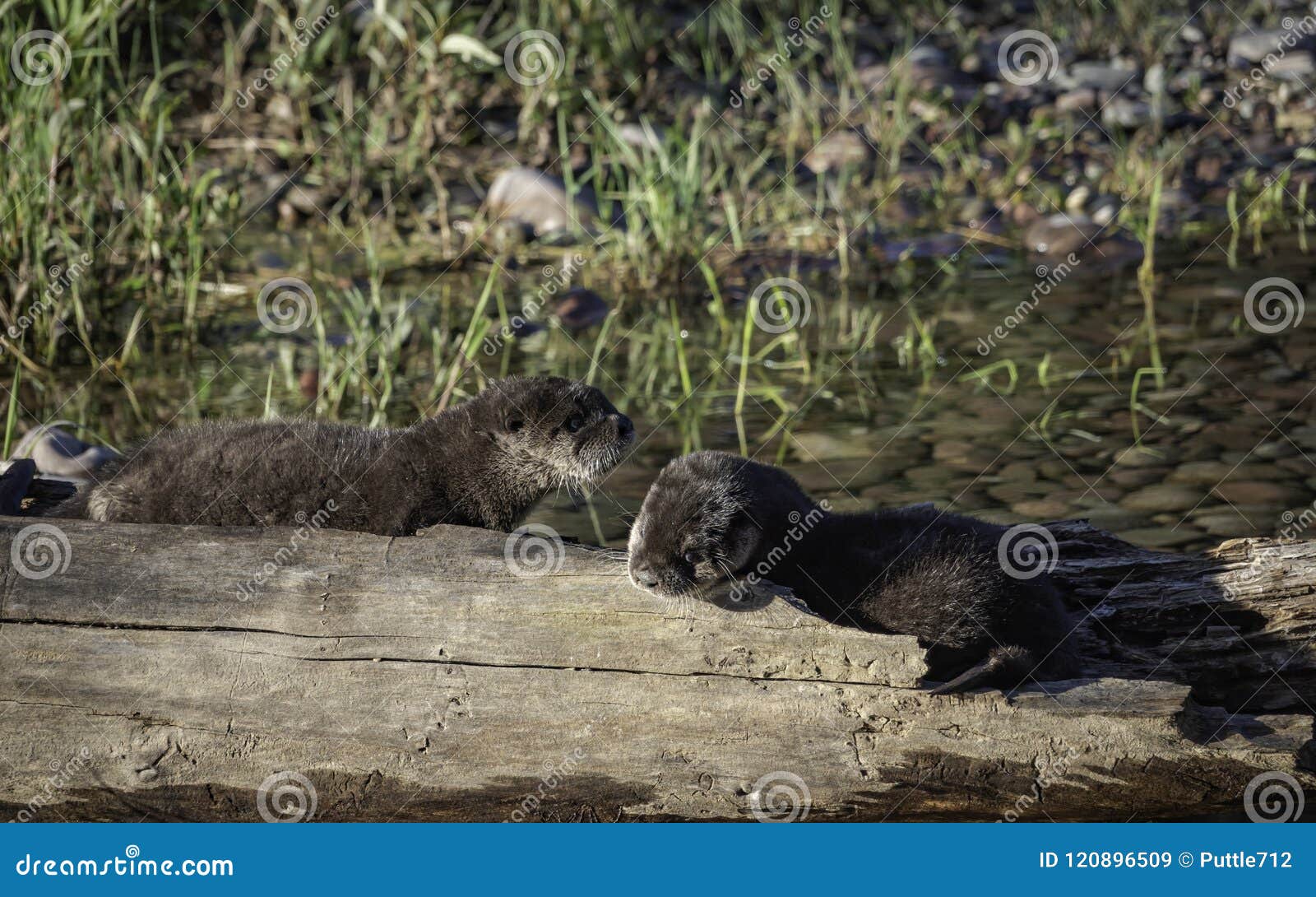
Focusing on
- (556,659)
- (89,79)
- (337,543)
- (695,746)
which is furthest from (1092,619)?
(89,79)

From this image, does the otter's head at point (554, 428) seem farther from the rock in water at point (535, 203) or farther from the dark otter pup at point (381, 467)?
the rock in water at point (535, 203)

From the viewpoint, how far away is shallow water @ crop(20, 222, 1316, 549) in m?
6.15

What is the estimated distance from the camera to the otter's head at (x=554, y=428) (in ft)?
15.0

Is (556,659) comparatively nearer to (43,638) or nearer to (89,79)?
(43,638)

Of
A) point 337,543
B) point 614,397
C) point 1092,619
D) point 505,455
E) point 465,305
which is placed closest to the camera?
point 337,543

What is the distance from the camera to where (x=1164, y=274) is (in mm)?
8914

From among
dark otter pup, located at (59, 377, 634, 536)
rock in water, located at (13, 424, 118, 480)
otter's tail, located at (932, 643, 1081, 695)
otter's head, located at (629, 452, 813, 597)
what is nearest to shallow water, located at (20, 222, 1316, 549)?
rock in water, located at (13, 424, 118, 480)

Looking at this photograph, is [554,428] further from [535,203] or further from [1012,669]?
[535,203]

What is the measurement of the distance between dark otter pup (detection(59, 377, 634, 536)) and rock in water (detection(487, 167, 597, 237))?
510 cm

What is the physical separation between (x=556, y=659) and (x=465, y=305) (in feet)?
17.4

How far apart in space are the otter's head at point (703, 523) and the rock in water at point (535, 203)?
578 cm

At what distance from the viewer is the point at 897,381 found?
7543mm

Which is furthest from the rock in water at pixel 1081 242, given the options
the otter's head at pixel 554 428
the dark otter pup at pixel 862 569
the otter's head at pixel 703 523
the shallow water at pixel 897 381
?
the otter's head at pixel 703 523

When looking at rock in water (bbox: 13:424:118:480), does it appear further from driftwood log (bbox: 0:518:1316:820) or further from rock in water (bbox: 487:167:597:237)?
rock in water (bbox: 487:167:597:237)
